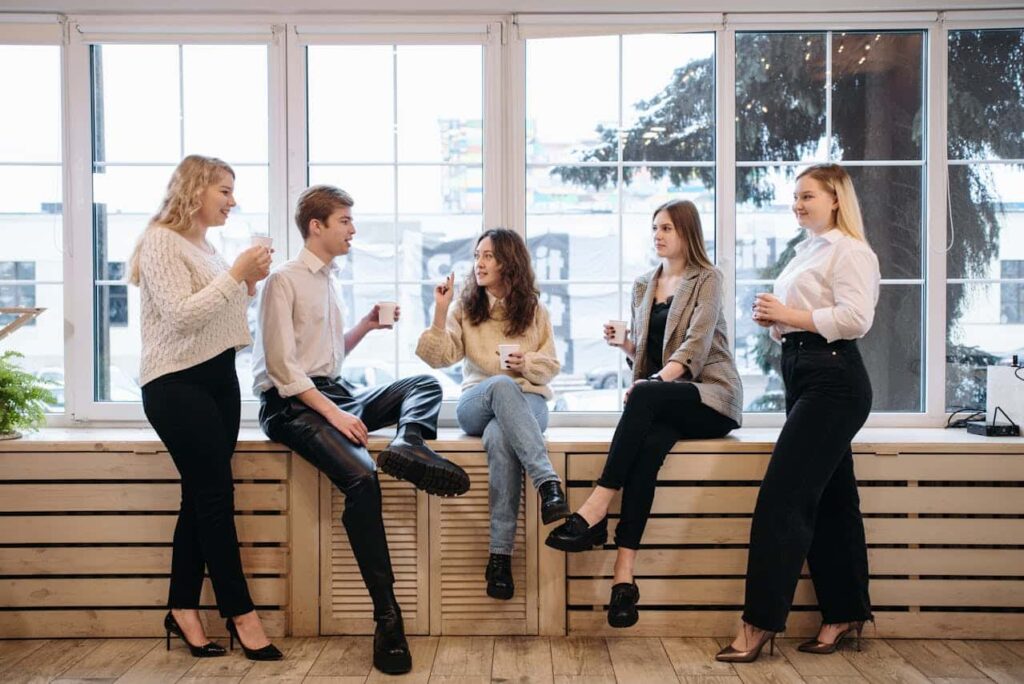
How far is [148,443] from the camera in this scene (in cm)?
299

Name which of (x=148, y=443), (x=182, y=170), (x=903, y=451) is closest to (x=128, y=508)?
(x=148, y=443)

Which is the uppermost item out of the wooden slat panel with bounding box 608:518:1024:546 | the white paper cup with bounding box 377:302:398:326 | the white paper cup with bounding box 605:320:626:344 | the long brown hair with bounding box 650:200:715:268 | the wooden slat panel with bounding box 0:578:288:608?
the long brown hair with bounding box 650:200:715:268

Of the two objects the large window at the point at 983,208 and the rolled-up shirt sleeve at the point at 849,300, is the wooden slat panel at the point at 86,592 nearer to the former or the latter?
the rolled-up shirt sleeve at the point at 849,300

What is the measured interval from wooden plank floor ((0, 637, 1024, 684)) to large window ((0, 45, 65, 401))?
130 centimetres

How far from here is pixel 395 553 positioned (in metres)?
2.98

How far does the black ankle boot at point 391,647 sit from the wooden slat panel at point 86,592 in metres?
0.47

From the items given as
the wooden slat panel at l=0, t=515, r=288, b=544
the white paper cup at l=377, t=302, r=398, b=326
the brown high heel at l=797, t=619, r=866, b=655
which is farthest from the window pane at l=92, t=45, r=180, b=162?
the brown high heel at l=797, t=619, r=866, b=655

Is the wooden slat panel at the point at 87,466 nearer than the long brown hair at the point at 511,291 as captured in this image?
Yes

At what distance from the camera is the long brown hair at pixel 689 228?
315 centimetres

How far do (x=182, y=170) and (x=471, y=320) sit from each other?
1068 millimetres

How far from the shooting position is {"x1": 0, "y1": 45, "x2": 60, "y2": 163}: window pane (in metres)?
3.55

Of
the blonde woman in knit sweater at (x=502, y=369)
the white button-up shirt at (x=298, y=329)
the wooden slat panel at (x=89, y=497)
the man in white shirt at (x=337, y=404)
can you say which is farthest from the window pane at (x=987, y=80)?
the wooden slat panel at (x=89, y=497)

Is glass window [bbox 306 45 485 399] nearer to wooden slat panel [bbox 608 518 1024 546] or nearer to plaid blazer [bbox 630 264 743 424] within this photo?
plaid blazer [bbox 630 264 743 424]

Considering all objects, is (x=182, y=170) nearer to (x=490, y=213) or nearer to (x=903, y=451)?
(x=490, y=213)
